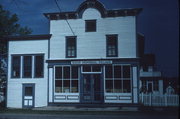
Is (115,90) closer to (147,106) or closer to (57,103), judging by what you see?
(147,106)

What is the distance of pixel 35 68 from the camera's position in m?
17.2

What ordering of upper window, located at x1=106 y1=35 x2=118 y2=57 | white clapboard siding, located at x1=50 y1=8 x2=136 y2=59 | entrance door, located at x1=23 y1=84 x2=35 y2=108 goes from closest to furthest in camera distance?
white clapboard siding, located at x1=50 y1=8 x2=136 y2=59 → upper window, located at x1=106 y1=35 x2=118 y2=57 → entrance door, located at x1=23 y1=84 x2=35 y2=108

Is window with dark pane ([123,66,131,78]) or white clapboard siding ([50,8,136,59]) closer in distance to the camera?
window with dark pane ([123,66,131,78])

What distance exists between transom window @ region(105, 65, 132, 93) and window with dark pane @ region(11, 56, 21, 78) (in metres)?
5.65

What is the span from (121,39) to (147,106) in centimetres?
430

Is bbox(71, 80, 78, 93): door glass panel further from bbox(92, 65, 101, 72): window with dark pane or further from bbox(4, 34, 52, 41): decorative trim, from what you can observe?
bbox(4, 34, 52, 41): decorative trim

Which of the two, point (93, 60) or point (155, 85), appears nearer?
point (93, 60)

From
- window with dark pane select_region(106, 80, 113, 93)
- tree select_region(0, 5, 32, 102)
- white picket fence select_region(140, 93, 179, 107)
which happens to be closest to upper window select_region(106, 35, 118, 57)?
window with dark pane select_region(106, 80, 113, 93)

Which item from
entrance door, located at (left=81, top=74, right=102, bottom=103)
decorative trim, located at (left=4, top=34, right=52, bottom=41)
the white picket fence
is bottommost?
the white picket fence

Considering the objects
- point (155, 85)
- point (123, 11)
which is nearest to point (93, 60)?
point (123, 11)

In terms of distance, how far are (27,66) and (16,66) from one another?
77 centimetres

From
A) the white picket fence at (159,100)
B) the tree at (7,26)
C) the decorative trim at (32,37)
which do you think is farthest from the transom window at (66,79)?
A: the tree at (7,26)

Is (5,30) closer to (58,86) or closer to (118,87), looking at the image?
(58,86)

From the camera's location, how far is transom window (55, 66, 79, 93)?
16609 mm
